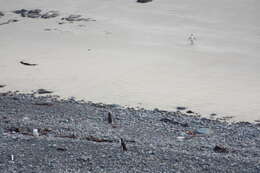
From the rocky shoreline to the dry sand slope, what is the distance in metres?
1.09

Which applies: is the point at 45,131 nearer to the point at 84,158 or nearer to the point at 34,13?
the point at 84,158

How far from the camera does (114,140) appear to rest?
7492mm

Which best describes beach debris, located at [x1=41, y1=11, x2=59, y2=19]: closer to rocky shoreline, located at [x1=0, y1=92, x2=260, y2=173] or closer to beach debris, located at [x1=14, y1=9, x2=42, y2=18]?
beach debris, located at [x1=14, y1=9, x2=42, y2=18]

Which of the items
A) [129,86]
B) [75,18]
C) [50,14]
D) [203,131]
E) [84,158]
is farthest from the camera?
[50,14]

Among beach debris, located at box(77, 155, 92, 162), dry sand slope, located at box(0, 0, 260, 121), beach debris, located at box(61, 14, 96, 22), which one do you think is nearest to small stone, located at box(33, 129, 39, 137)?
beach debris, located at box(77, 155, 92, 162)

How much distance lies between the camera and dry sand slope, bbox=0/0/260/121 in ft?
36.0

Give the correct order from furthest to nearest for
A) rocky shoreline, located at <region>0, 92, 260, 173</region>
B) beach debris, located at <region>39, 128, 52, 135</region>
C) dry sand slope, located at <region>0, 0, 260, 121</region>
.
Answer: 1. dry sand slope, located at <region>0, 0, 260, 121</region>
2. beach debris, located at <region>39, 128, 52, 135</region>
3. rocky shoreline, located at <region>0, 92, 260, 173</region>

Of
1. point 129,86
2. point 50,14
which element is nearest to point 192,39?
point 129,86

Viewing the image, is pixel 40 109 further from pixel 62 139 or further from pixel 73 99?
pixel 62 139

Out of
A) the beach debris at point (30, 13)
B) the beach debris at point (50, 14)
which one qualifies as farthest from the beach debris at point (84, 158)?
the beach debris at point (30, 13)

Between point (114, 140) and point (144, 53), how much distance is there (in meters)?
7.07

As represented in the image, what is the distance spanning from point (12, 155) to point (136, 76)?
6.17 m

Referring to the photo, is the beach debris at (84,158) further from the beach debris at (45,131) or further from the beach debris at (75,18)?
the beach debris at (75,18)

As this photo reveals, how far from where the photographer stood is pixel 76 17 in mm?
18047
